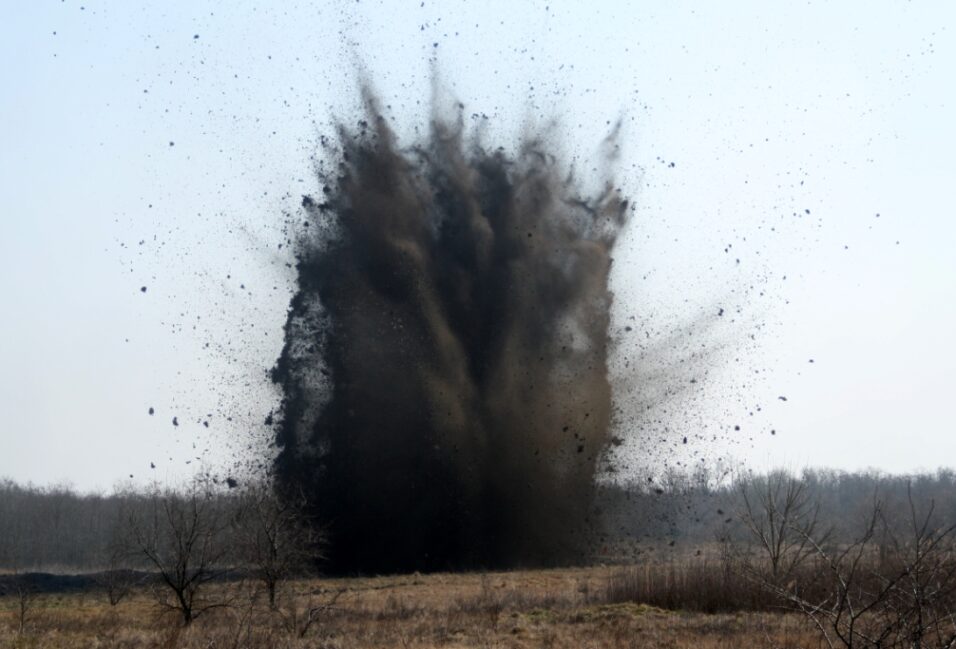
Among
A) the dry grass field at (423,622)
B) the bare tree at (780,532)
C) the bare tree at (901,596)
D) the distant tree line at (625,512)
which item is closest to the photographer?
the bare tree at (901,596)

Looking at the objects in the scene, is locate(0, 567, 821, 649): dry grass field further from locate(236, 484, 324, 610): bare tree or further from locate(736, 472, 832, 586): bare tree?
locate(736, 472, 832, 586): bare tree

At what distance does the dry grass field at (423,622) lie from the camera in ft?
82.5

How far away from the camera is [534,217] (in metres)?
57.7

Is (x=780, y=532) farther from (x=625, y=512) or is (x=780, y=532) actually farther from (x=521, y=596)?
(x=625, y=512)

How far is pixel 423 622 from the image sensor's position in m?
31.4

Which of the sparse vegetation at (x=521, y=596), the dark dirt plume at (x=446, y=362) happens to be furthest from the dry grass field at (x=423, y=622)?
the dark dirt plume at (x=446, y=362)

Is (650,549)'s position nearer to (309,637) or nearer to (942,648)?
(309,637)

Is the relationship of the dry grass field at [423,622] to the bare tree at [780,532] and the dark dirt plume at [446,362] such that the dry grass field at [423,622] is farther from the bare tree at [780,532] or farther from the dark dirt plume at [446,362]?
the dark dirt plume at [446,362]

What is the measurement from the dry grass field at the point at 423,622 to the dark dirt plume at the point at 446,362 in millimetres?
8450

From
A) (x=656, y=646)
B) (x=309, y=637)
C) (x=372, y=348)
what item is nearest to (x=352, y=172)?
(x=372, y=348)

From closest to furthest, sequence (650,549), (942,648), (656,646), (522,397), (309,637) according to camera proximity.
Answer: (942,648), (656,646), (309,637), (522,397), (650,549)

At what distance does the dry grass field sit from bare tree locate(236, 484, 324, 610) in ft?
4.32

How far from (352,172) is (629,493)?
24.2 meters

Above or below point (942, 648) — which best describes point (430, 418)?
above
